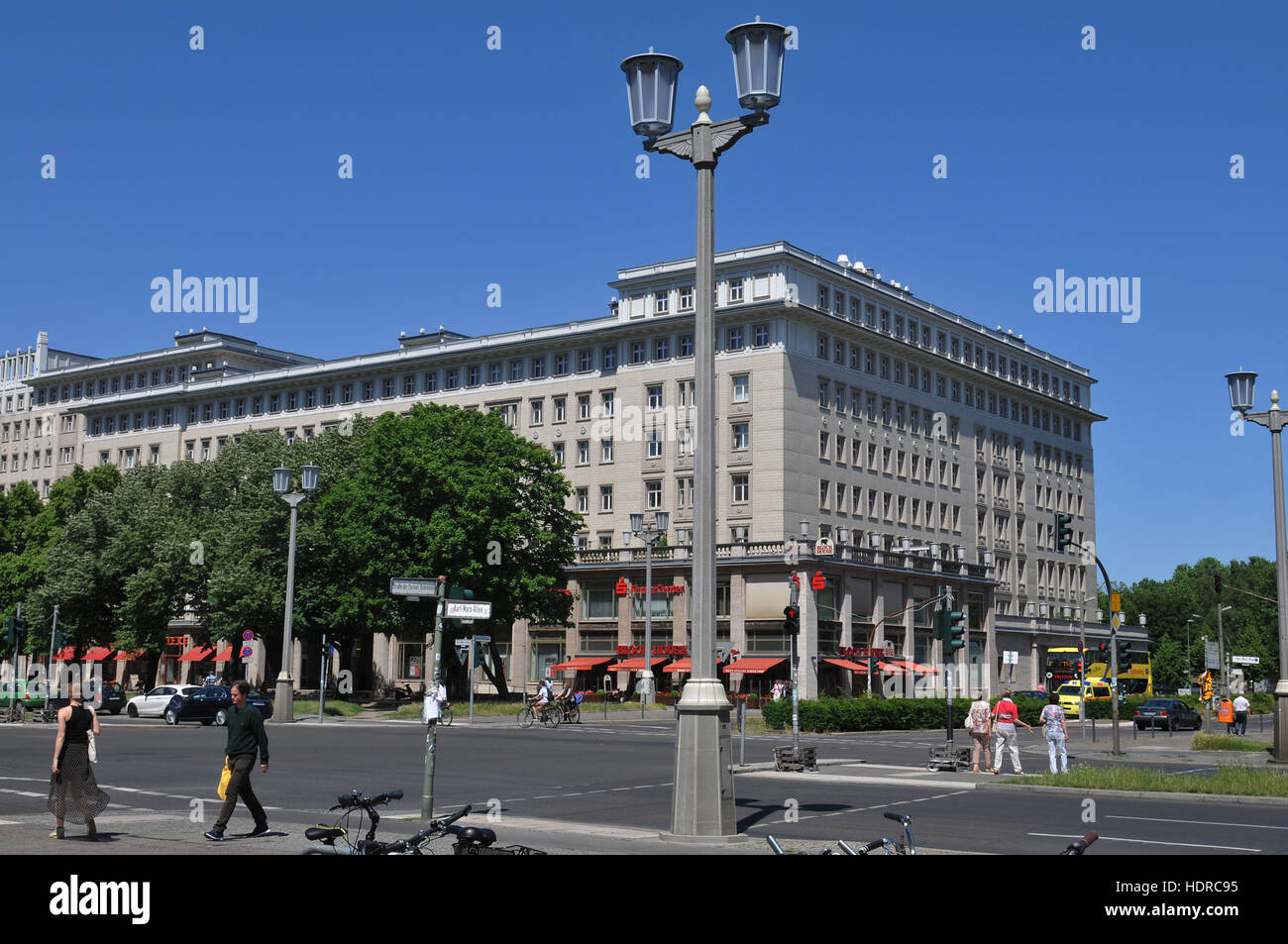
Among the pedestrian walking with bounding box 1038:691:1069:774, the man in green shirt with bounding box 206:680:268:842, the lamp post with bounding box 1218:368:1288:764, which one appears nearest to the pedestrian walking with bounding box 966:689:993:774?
the pedestrian walking with bounding box 1038:691:1069:774

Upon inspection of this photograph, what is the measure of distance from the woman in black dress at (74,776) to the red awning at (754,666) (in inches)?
2208

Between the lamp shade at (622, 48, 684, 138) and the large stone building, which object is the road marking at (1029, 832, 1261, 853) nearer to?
the lamp shade at (622, 48, 684, 138)

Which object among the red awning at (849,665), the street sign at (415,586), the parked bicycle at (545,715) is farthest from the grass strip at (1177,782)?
the red awning at (849,665)

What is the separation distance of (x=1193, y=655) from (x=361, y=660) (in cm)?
9855

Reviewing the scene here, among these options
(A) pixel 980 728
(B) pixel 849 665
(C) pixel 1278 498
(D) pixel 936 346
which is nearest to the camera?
(A) pixel 980 728

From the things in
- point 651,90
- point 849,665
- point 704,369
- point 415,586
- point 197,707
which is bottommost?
point 197,707

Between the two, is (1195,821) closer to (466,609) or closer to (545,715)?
(466,609)

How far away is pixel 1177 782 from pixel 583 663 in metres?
55.5

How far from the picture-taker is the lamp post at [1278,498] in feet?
99.5

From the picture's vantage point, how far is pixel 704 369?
569 inches

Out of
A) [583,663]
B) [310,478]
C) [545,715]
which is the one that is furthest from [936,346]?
[310,478]

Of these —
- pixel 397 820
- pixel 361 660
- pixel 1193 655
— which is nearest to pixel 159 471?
pixel 361 660

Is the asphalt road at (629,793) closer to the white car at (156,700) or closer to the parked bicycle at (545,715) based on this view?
the parked bicycle at (545,715)
